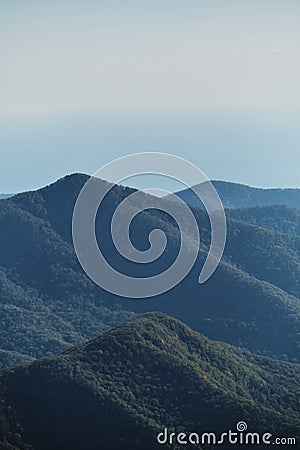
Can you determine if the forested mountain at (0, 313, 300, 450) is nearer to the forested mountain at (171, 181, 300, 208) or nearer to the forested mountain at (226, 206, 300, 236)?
the forested mountain at (226, 206, 300, 236)

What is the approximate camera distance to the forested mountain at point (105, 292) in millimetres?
39344

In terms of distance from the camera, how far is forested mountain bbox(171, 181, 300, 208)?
75.4 m

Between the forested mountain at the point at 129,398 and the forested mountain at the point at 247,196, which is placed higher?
the forested mountain at the point at 247,196

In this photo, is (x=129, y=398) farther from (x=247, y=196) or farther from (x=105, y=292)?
(x=247, y=196)

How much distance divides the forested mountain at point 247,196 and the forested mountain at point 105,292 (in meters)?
24.3

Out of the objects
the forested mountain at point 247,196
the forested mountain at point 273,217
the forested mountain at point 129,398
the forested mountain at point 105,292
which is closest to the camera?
the forested mountain at point 129,398

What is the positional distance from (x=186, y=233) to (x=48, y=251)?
8.85 m

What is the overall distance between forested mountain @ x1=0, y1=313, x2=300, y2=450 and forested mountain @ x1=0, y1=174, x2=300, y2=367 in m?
10.7

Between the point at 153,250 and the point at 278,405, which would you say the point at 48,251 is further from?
the point at 278,405

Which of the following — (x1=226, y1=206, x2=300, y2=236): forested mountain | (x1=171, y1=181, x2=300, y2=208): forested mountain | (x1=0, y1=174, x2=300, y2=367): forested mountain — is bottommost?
(x1=0, y1=174, x2=300, y2=367): forested mountain

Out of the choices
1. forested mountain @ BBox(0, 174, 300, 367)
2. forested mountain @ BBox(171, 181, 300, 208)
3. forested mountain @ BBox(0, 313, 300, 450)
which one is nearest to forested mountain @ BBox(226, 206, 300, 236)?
forested mountain @ BBox(0, 174, 300, 367)

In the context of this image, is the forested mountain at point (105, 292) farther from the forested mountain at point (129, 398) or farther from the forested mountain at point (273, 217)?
the forested mountain at point (129, 398)

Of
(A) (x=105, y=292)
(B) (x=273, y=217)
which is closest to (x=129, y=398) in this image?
(A) (x=105, y=292)

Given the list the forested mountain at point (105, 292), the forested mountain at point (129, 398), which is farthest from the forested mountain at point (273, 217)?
the forested mountain at point (129, 398)
